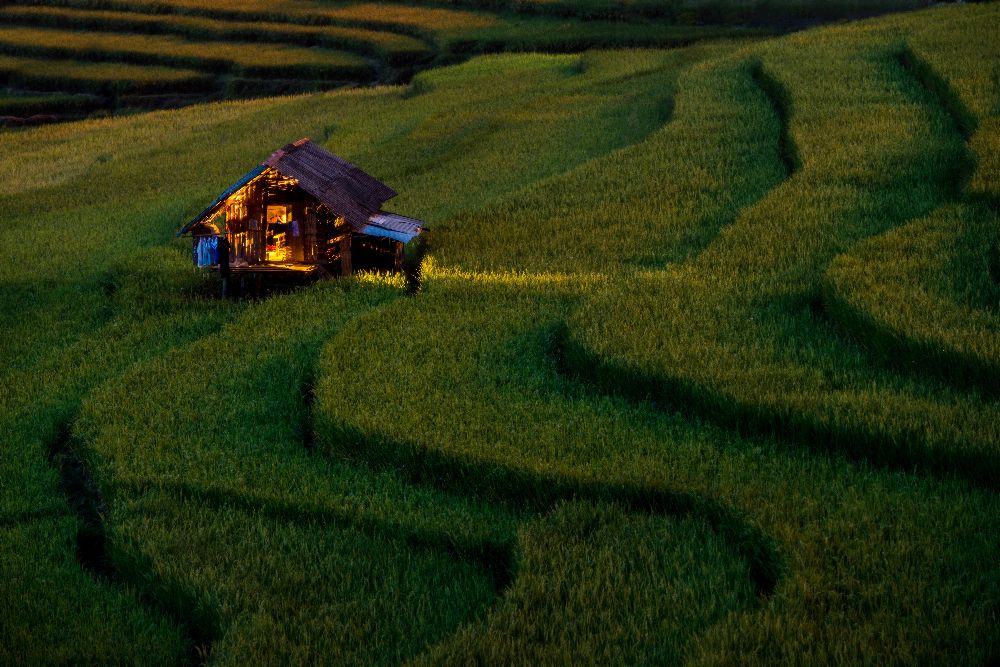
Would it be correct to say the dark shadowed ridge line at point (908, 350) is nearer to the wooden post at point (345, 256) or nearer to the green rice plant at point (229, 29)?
the wooden post at point (345, 256)

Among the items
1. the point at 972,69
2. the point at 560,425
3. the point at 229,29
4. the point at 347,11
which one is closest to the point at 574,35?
the point at 347,11

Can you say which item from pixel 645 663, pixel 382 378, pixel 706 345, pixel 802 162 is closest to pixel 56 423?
pixel 382 378

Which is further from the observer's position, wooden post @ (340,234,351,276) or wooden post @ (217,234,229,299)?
wooden post @ (340,234,351,276)

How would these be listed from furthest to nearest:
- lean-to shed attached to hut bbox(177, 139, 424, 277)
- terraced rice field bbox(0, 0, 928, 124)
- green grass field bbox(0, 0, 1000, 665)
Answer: terraced rice field bbox(0, 0, 928, 124)
lean-to shed attached to hut bbox(177, 139, 424, 277)
green grass field bbox(0, 0, 1000, 665)

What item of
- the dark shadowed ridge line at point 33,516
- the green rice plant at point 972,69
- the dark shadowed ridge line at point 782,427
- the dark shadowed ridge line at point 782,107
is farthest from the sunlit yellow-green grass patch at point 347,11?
the dark shadowed ridge line at point 33,516

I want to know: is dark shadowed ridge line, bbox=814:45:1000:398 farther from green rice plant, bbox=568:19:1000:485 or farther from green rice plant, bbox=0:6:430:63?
green rice plant, bbox=0:6:430:63


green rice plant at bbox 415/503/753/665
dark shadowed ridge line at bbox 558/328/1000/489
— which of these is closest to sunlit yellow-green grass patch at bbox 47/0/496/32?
dark shadowed ridge line at bbox 558/328/1000/489

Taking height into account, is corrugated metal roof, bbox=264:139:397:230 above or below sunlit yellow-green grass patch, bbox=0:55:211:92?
above
